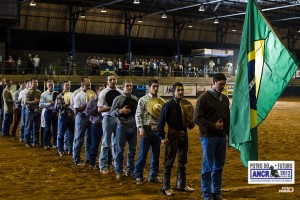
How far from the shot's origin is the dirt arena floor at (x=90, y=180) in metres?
7.21

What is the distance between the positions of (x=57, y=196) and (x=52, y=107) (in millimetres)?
5298

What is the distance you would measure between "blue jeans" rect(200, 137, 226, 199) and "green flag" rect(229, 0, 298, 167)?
0.43m

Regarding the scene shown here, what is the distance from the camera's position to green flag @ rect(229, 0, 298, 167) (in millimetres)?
5668

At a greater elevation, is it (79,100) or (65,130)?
(79,100)

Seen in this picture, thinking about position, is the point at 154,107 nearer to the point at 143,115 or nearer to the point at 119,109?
the point at 143,115

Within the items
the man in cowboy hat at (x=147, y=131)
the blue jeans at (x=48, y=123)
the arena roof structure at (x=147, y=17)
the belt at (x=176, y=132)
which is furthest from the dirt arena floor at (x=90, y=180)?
the arena roof structure at (x=147, y=17)

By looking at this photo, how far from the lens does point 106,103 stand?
8.91 meters

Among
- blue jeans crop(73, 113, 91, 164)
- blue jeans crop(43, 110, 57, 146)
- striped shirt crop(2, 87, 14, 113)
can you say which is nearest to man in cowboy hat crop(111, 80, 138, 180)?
blue jeans crop(73, 113, 91, 164)

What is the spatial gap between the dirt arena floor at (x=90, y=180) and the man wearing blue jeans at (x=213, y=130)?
2.13ft

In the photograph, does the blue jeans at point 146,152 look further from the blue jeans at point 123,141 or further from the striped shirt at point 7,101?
the striped shirt at point 7,101

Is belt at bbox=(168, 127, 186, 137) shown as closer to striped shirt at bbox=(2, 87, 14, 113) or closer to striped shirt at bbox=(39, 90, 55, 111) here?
striped shirt at bbox=(39, 90, 55, 111)

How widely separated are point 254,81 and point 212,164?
4.35 feet

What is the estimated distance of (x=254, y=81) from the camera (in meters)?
5.86

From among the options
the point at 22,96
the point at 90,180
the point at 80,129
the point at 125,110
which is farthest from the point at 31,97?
the point at 125,110
